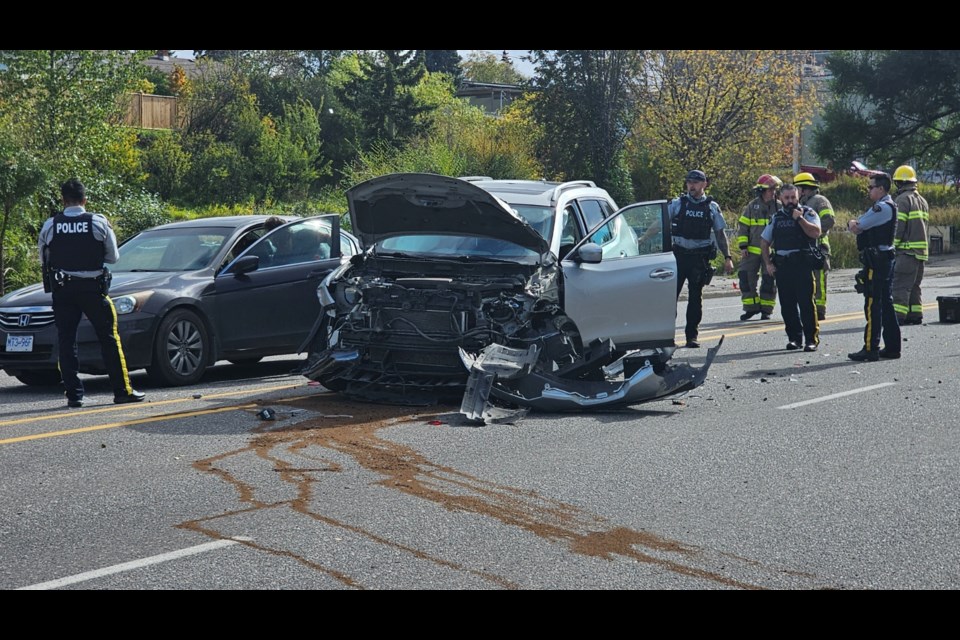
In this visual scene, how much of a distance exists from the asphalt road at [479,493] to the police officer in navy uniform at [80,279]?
1.18ft

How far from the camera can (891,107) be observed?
41562mm

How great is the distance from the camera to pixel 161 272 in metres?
11.3

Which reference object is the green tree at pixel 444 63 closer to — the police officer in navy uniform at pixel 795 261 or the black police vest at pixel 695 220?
the black police vest at pixel 695 220

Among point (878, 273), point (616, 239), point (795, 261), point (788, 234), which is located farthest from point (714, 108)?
point (616, 239)

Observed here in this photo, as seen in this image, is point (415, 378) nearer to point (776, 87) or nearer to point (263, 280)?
point (263, 280)

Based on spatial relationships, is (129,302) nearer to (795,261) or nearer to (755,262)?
(795,261)

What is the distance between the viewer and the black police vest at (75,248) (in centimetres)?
970

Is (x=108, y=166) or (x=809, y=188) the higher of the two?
(x=108, y=166)

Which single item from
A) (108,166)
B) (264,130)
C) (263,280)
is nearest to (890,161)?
(264,130)

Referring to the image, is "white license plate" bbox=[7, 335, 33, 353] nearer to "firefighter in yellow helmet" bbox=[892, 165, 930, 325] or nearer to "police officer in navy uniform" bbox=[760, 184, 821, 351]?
"police officer in navy uniform" bbox=[760, 184, 821, 351]

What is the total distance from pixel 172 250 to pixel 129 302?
1274 millimetres

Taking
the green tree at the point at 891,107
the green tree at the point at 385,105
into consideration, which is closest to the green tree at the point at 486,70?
the green tree at the point at 385,105

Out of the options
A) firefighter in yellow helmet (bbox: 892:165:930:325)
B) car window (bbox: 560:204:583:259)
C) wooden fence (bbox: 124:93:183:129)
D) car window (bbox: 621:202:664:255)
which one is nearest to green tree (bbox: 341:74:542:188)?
wooden fence (bbox: 124:93:183:129)

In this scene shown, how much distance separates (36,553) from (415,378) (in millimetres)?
4410
